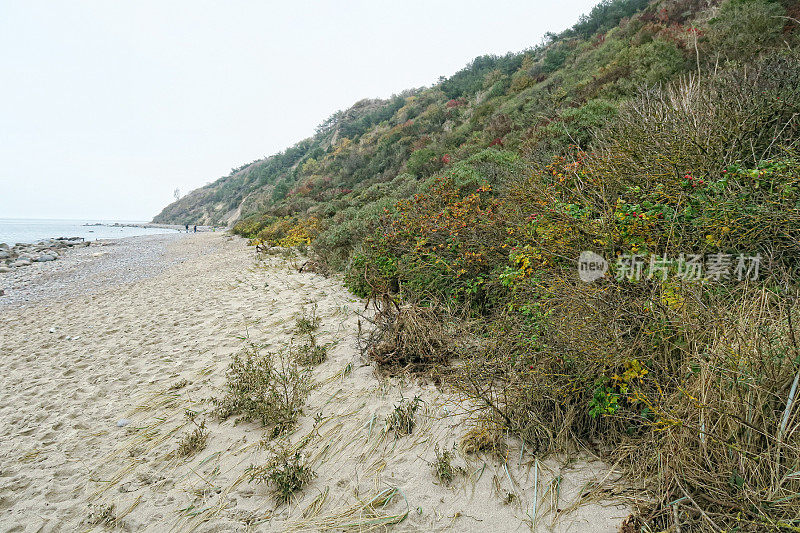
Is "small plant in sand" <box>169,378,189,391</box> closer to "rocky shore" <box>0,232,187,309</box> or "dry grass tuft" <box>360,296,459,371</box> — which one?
"dry grass tuft" <box>360,296,459,371</box>

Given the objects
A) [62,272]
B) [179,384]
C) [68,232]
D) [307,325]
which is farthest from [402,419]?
[68,232]

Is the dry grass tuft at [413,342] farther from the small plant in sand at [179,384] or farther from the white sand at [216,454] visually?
the small plant in sand at [179,384]

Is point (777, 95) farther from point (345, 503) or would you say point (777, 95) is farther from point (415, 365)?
point (345, 503)

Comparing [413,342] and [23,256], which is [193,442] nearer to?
[413,342]

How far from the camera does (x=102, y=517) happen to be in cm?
220

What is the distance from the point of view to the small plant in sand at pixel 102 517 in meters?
2.18

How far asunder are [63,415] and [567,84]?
54.5ft

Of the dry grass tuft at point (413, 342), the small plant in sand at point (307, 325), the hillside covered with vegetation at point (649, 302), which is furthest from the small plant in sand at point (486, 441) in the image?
the small plant in sand at point (307, 325)

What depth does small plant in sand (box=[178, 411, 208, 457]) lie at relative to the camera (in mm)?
2730

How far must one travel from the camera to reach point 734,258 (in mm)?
2572

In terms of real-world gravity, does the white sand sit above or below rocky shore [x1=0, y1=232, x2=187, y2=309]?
below

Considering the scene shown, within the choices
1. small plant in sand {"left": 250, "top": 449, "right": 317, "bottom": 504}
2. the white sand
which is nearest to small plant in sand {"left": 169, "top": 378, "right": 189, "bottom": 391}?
the white sand

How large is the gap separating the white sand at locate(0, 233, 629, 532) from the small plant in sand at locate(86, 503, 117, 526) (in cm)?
5

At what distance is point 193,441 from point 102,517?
663 mm
